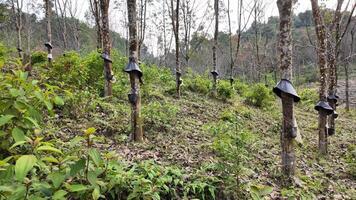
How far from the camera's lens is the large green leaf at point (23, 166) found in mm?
1865

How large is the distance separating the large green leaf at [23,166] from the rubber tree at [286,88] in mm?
3573

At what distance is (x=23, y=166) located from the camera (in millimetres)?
1900

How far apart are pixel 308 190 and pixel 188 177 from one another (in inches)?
69.0

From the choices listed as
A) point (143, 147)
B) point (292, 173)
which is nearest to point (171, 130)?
point (143, 147)

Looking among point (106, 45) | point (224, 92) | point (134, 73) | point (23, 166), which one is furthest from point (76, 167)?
point (224, 92)

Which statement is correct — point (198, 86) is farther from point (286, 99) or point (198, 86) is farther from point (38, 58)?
point (286, 99)

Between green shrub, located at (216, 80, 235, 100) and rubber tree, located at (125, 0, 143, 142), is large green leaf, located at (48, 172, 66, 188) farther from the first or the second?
green shrub, located at (216, 80, 235, 100)

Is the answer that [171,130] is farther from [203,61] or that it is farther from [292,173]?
[203,61]

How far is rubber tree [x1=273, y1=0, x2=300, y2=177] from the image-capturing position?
4617mm

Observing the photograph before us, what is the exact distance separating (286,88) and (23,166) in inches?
145

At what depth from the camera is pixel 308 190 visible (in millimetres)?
4375

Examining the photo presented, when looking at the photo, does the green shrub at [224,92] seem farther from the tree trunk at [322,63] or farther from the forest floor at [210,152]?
the tree trunk at [322,63]

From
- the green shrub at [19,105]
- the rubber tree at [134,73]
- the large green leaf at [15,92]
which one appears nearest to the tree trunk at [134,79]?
the rubber tree at [134,73]

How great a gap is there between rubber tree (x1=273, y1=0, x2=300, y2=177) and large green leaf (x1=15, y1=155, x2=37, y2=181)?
3573 mm
